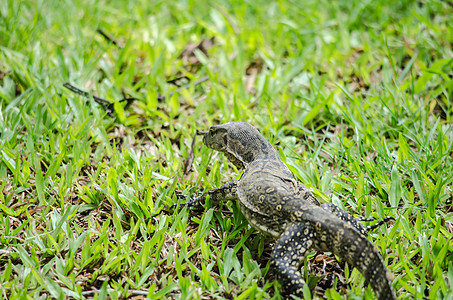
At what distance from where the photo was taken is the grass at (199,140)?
3781 mm

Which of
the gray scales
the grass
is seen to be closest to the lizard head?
the gray scales

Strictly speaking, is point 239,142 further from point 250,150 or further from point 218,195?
point 218,195

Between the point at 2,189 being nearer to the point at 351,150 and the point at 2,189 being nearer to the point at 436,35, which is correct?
the point at 351,150

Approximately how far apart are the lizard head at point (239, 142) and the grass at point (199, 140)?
36cm

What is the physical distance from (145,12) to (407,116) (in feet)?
16.0

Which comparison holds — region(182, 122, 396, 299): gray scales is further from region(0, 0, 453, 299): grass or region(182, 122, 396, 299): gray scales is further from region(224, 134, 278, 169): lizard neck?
region(0, 0, 453, 299): grass

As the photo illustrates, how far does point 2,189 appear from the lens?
14.7ft

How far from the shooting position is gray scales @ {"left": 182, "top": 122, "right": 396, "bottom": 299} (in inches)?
135

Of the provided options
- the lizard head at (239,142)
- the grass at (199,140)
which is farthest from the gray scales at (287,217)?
the grass at (199,140)

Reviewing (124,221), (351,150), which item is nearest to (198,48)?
(351,150)

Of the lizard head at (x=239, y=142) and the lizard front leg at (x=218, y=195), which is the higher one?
the lizard head at (x=239, y=142)

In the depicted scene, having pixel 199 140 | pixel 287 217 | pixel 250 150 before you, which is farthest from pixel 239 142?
pixel 287 217

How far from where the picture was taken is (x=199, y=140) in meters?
5.54

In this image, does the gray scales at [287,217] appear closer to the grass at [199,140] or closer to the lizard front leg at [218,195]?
the lizard front leg at [218,195]
